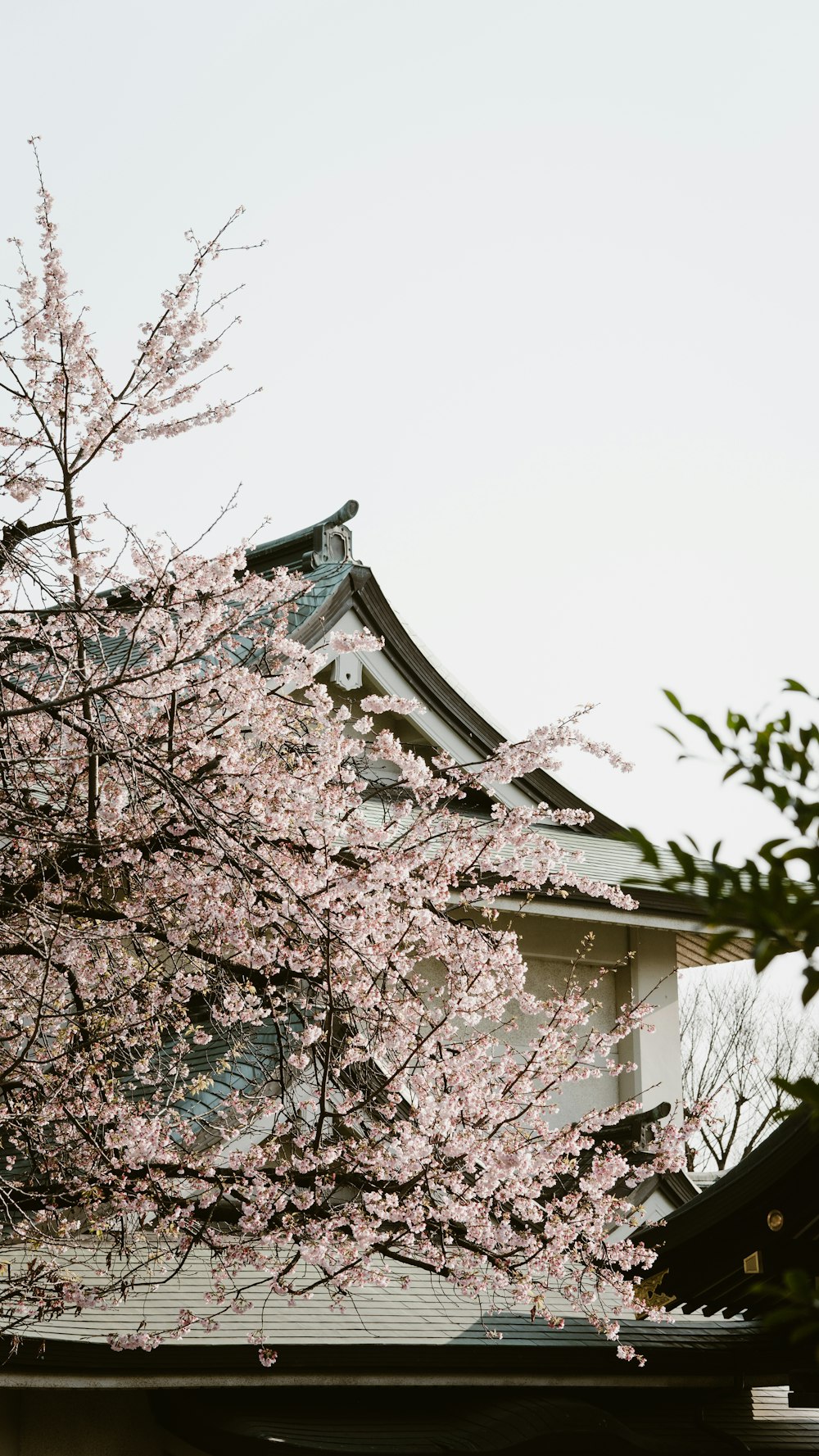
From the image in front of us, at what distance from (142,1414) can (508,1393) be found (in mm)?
2207

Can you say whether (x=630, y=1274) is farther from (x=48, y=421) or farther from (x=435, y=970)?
Result: (x=48, y=421)

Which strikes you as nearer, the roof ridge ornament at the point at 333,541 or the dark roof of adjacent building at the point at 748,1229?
the dark roof of adjacent building at the point at 748,1229

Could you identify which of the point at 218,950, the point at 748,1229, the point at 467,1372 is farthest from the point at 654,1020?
the point at 218,950

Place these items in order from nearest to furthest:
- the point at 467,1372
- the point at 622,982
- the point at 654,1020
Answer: the point at 467,1372 → the point at 654,1020 → the point at 622,982

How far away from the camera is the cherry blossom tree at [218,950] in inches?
247

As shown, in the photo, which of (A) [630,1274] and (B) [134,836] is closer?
(B) [134,836]

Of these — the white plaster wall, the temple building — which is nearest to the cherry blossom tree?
the temple building

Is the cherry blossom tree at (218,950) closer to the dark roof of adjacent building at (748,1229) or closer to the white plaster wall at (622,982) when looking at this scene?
the dark roof of adjacent building at (748,1229)

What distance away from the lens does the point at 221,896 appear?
663 centimetres

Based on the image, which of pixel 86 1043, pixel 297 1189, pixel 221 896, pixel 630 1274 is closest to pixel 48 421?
pixel 221 896

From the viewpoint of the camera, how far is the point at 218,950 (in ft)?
22.4

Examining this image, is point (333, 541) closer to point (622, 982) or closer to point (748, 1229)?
point (622, 982)

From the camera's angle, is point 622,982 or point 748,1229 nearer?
point 748,1229

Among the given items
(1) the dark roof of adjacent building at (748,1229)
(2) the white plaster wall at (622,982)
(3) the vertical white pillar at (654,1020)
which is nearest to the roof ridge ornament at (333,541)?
(2) the white plaster wall at (622,982)
